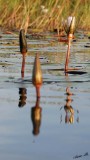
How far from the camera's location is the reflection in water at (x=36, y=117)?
545 cm

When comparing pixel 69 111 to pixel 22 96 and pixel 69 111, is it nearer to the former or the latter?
pixel 69 111

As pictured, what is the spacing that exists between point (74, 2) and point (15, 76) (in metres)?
13.5

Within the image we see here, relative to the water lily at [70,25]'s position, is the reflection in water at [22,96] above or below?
below

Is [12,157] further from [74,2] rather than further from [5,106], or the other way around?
[74,2]

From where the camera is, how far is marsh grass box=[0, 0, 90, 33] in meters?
21.7

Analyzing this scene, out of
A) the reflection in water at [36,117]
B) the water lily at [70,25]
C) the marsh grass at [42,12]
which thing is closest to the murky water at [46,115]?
the reflection in water at [36,117]

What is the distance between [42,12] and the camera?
22000 millimetres

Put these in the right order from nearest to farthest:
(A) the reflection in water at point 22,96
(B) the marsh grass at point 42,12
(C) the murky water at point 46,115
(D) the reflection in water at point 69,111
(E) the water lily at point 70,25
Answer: (C) the murky water at point 46,115, (D) the reflection in water at point 69,111, (A) the reflection in water at point 22,96, (E) the water lily at point 70,25, (B) the marsh grass at point 42,12

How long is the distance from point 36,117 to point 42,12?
16239 mm

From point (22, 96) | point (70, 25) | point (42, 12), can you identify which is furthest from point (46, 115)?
point (42, 12)

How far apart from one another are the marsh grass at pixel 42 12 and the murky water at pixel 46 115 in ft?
33.7

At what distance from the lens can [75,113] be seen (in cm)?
643

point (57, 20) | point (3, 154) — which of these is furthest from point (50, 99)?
point (57, 20)

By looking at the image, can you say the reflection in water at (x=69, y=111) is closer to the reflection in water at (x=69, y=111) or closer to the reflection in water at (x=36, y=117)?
the reflection in water at (x=69, y=111)
